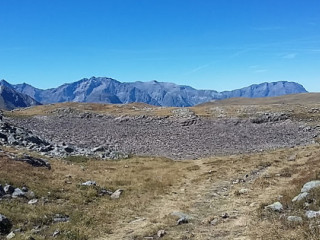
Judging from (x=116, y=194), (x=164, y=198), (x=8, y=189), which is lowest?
(x=164, y=198)

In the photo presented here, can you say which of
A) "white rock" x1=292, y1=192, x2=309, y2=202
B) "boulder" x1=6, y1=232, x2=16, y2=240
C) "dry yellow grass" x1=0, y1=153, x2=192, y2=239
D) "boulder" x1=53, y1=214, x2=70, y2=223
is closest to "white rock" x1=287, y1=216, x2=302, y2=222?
"white rock" x1=292, y1=192, x2=309, y2=202

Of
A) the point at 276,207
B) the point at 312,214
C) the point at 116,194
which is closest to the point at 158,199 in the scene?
the point at 116,194

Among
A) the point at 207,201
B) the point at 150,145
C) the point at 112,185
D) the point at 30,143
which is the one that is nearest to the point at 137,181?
the point at 112,185

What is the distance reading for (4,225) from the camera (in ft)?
55.3

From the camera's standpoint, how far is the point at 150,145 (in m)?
57.8

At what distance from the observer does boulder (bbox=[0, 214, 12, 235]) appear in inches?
651

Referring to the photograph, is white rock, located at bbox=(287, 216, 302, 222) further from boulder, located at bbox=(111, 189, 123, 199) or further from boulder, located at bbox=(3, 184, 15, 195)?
boulder, located at bbox=(3, 184, 15, 195)

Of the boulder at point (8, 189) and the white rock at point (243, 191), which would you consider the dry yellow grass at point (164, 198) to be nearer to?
the white rock at point (243, 191)

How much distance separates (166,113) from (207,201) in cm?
7137

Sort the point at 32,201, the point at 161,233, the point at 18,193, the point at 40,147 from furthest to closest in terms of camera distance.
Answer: the point at 40,147, the point at 18,193, the point at 32,201, the point at 161,233

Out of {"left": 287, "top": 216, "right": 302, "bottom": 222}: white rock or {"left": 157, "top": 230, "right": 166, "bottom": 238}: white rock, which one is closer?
{"left": 287, "top": 216, "right": 302, "bottom": 222}: white rock

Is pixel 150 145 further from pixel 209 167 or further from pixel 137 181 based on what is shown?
pixel 137 181

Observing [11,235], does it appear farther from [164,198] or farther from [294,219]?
[294,219]

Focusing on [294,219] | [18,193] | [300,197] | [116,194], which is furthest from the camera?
[116,194]
